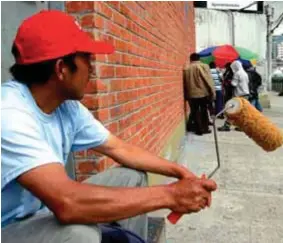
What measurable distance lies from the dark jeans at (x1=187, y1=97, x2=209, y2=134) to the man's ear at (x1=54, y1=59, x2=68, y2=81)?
7.97 metres

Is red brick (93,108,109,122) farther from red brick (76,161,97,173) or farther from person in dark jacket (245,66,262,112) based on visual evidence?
person in dark jacket (245,66,262,112)

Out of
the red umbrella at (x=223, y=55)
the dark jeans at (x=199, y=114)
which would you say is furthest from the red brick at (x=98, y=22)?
the red umbrella at (x=223, y=55)

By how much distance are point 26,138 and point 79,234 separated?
1.18 ft

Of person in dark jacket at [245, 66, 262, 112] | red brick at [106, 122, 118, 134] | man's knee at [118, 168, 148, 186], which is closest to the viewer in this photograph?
man's knee at [118, 168, 148, 186]

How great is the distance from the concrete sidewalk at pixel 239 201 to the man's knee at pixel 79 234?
7.78 ft

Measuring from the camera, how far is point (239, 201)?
4.99 metres

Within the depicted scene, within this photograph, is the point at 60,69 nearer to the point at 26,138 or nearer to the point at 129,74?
the point at 26,138

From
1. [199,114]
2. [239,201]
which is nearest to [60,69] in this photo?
[239,201]

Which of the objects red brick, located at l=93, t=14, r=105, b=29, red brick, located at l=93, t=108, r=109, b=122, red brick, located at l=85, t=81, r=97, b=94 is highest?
red brick, located at l=93, t=14, r=105, b=29

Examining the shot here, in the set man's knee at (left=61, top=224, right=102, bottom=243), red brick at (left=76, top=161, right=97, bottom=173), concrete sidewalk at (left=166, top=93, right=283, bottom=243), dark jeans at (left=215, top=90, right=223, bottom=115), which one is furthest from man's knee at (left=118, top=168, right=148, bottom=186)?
dark jeans at (left=215, top=90, right=223, bottom=115)

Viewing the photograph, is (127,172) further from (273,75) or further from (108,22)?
(273,75)

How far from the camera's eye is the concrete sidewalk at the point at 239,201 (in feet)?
13.2

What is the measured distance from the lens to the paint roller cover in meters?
2.52

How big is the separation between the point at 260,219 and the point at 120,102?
1931 mm
